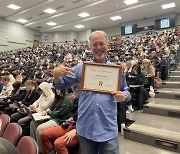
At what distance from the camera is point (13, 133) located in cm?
203

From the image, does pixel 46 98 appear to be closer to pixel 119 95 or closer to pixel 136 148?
pixel 136 148

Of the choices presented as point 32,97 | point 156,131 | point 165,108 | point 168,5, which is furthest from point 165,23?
point 156,131

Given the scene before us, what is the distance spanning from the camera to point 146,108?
3.76 metres

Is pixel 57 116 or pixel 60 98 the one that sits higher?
pixel 60 98

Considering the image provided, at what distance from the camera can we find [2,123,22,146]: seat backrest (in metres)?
1.92

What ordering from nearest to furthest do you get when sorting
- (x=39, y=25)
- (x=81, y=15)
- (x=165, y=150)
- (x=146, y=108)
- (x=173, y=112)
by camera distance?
(x=165, y=150), (x=173, y=112), (x=146, y=108), (x=81, y=15), (x=39, y=25)

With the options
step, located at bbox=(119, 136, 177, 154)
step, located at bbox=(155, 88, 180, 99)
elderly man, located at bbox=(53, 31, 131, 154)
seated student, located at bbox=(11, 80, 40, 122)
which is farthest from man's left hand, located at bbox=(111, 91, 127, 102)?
step, located at bbox=(155, 88, 180, 99)

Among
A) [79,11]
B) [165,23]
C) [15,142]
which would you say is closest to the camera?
[15,142]

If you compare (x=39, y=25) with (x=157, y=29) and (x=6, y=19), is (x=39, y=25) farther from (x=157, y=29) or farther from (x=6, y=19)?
(x=157, y=29)

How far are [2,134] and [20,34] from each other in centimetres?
2004

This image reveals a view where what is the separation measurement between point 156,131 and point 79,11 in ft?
46.6

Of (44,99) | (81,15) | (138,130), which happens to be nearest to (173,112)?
(138,130)

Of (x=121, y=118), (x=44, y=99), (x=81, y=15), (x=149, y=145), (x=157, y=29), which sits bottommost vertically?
(x=149, y=145)

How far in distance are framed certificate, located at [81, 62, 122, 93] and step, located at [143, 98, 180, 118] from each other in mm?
2505
